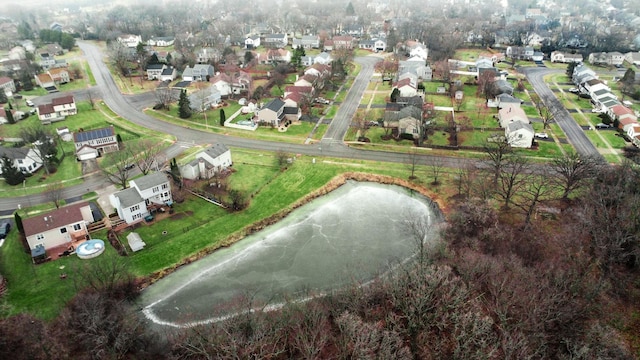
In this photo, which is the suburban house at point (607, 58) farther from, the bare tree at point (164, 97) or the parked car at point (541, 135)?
the bare tree at point (164, 97)

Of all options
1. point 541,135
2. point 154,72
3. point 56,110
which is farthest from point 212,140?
point 541,135

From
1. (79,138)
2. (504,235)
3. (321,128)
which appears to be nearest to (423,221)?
(504,235)

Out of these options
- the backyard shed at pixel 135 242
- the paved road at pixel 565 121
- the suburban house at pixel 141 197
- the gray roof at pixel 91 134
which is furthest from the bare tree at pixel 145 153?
the paved road at pixel 565 121

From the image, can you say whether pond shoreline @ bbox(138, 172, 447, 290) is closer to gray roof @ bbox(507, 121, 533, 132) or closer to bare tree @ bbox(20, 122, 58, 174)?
gray roof @ bbox(507, 121, 533, 132)

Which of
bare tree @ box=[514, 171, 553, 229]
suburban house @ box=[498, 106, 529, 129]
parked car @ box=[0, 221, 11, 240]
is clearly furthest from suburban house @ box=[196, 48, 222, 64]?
bare tree @ box=[514, 171, 553, 229]

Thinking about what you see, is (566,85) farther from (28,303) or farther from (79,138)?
(28,303)

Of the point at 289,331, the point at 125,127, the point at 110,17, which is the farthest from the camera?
the point at 110,17
